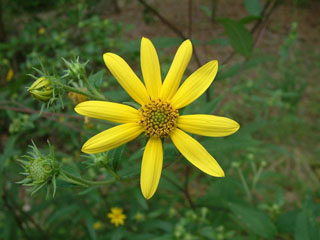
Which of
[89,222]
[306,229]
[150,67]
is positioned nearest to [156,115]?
[150,67]

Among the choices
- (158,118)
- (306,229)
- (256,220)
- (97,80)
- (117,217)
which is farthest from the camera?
(117,217)

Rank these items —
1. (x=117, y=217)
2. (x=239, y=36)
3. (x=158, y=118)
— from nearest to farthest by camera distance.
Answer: (x=158, y=118)
(x=239, y=36)
(x=117, y=217)

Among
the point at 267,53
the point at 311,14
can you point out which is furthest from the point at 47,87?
the point at 311,14

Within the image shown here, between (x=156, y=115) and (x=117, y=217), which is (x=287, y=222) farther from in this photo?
(x=156, y=115)

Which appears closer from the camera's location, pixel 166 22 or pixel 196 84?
pixel 196 84

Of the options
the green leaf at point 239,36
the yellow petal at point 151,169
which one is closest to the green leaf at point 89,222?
the yellow petal at point 151,169

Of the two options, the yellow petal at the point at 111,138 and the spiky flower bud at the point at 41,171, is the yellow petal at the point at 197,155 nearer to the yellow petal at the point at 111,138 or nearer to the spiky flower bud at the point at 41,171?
the yellow petal at the point at 111,138

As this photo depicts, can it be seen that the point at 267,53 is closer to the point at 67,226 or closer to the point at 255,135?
the point at 255,135

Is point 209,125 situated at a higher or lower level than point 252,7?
lower
